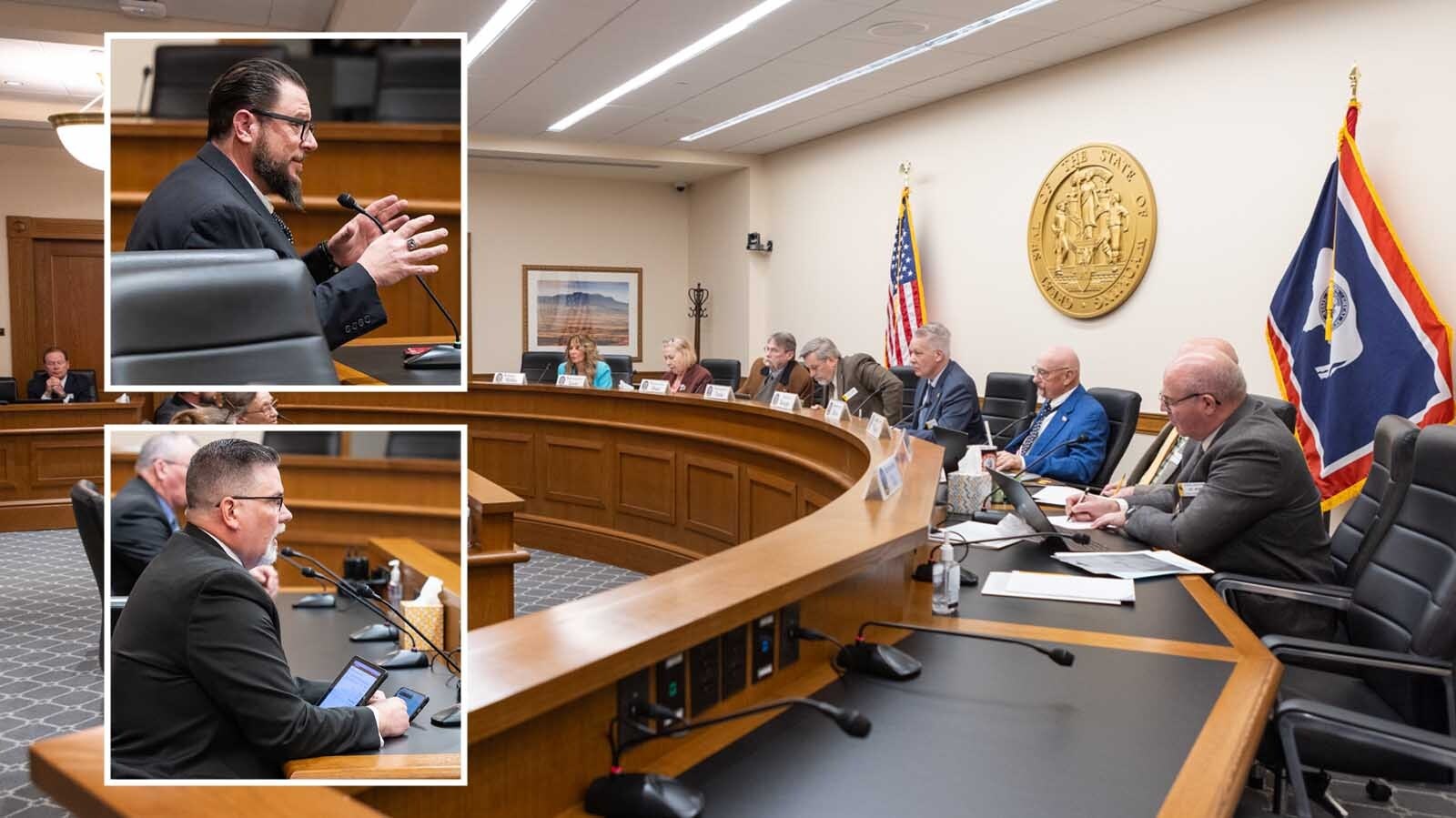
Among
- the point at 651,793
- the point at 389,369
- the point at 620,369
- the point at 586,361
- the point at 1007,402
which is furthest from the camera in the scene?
the point at 620,369

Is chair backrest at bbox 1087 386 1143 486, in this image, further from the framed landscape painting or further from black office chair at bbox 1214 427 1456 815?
the framed landscape painting

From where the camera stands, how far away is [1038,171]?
661cm

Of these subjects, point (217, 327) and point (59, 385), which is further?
point (59, 385)

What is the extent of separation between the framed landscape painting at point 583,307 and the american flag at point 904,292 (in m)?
3.78

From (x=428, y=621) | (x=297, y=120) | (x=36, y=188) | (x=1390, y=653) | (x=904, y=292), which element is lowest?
(x=1390, y=653)

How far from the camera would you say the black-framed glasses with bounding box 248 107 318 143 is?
2.21 ft

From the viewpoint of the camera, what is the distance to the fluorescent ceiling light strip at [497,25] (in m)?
5.34

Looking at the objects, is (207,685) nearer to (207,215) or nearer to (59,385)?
(207,215)

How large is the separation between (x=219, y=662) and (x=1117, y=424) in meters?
4.30

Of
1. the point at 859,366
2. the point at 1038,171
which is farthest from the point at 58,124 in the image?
the point at 1038,171

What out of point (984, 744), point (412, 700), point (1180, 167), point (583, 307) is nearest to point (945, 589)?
point (984, 744)

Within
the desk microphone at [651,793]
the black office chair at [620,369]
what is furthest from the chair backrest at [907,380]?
the desk microphone at [651,793]

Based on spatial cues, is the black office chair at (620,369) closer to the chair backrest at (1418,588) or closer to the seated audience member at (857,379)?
the seated audience member at (857,379)

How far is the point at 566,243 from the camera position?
10.7 metres
